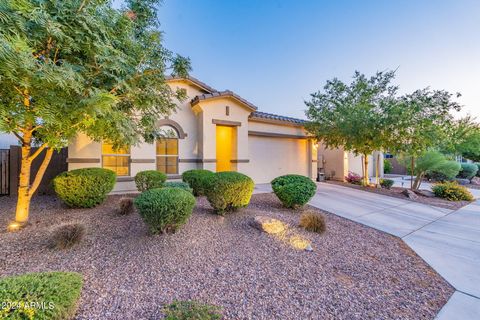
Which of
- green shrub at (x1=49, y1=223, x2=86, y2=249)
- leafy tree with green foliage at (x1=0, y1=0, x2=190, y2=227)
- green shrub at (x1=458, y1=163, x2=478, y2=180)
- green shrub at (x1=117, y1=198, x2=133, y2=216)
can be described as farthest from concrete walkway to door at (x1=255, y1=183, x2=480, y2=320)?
green shrub at (x1=458, y1=163, x2=478, y2=180)

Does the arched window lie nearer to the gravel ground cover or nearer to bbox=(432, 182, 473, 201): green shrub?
the gravel ground cover

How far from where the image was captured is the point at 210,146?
9.35 metres

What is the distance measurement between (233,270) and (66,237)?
3055 mm

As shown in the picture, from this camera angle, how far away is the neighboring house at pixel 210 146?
26.6 ft

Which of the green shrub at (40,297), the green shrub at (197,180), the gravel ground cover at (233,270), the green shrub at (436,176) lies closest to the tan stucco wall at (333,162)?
the green shrub at (436,176)

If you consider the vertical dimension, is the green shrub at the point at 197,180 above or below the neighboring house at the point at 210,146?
below

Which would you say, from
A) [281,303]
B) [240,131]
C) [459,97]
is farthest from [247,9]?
[281,303]

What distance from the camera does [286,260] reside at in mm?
3564

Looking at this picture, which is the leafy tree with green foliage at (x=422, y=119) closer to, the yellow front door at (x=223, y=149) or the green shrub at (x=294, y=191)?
the green shrub at (x=294, y=191)

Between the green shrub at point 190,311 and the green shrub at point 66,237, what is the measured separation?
8.41ft

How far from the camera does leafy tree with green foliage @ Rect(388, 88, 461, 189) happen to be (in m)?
8.77

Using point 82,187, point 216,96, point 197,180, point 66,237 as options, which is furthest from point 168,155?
point 66,237

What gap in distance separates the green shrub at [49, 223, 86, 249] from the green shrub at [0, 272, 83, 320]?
1778 mm

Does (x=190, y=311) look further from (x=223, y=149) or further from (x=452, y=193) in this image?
(x=452, y=193)
